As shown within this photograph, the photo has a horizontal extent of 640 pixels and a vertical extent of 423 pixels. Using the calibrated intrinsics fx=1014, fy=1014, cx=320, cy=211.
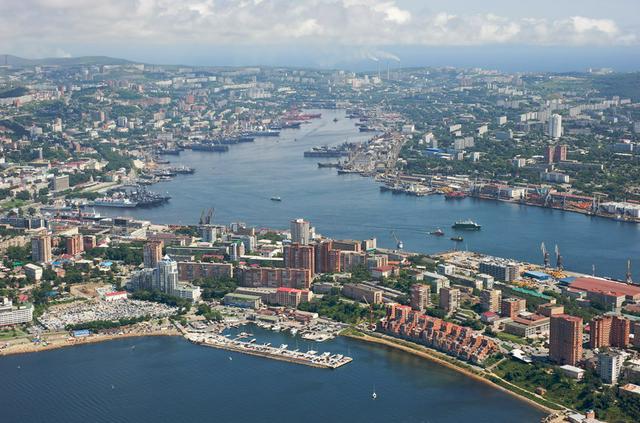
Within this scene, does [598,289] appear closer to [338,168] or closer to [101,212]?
[101,212]

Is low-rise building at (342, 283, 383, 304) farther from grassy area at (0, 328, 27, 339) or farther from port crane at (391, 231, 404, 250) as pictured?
grassy area at (0, 328, 27, 339)

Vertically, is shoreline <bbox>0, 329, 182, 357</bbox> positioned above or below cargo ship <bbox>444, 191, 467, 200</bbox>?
below

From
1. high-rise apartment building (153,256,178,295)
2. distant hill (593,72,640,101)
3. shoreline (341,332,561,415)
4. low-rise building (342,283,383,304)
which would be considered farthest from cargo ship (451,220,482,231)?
distant hill (593,72,640,101)

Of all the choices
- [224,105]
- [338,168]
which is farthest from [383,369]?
[224,105]

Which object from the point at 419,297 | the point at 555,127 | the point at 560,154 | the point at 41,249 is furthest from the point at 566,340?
the point at 555,127

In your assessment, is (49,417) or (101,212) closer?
(49,417)
